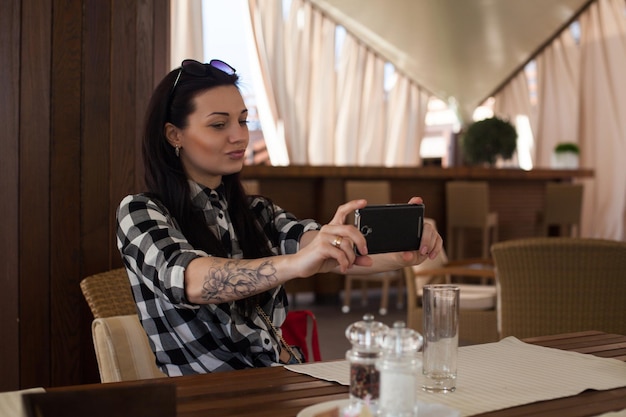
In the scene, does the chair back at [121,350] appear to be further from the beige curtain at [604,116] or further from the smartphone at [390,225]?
the beige curtain at [604,116]

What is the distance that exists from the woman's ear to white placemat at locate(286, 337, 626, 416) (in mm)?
670

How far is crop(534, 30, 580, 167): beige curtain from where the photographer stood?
10.9 meters

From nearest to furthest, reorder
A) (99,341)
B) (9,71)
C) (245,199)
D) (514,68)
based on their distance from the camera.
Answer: (99,341) → (245,199) → (9,71) → (514,68)

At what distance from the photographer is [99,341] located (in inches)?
66.2

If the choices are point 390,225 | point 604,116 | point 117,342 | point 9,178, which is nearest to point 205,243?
point 117,342

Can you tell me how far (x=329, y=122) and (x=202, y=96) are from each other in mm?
8107

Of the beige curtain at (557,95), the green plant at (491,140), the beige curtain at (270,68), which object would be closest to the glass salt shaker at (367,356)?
the green plant at (491,140)

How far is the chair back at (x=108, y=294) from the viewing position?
6.13 ft

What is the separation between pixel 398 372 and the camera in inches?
39.2

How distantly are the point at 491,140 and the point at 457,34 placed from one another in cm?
234

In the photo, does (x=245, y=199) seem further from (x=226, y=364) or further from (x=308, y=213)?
(x=308, y=213)

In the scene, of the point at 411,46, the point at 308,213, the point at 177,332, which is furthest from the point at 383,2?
the point at 177,332

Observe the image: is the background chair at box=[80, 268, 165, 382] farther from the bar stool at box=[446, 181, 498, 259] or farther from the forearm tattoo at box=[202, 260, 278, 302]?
the bar stool at box=[446, 181, 498, 259]

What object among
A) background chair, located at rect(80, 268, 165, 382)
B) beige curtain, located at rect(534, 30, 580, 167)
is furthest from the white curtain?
background chair, located at rect(80, 268, 165, 382)
